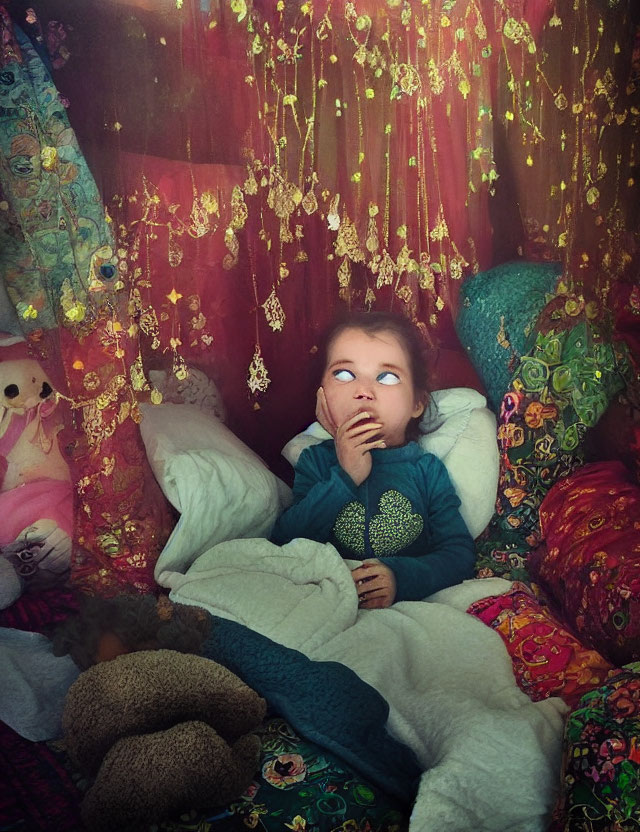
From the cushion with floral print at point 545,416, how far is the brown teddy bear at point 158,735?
0.68 metres

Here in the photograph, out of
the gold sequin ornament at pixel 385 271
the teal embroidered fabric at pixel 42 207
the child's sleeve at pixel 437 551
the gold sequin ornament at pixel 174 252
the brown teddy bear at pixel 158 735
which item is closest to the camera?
the brown teddy bear at pixel 158 735

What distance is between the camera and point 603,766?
1.19 m

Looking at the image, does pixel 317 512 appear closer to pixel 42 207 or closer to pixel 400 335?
pixel 400 335

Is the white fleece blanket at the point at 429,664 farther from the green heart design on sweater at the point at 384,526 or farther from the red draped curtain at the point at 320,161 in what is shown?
the red draped curtain at the point at 320,161

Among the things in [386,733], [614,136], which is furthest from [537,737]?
[614,136]

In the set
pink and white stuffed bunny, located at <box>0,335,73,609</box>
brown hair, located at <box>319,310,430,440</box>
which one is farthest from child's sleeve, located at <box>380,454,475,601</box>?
pink and white stuffed bunny, located at <box>0,335,73,609</box>

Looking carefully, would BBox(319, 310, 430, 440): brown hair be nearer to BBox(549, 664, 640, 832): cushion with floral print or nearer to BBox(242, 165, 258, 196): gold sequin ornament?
BBox(242, 165, 258, 196): gold sequin ornament

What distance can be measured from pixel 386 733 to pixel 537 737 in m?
0.23

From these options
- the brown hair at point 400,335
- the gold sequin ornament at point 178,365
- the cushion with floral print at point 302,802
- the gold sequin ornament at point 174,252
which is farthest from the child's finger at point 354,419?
the cushion with floral print at point 302,802

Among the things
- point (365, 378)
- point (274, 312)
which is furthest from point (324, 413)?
point (274, 312)

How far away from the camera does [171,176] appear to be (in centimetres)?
147

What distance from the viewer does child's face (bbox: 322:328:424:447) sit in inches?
64.6

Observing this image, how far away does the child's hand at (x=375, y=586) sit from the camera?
1560 millimetres

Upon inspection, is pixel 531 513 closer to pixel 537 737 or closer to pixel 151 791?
pixel 537 737
